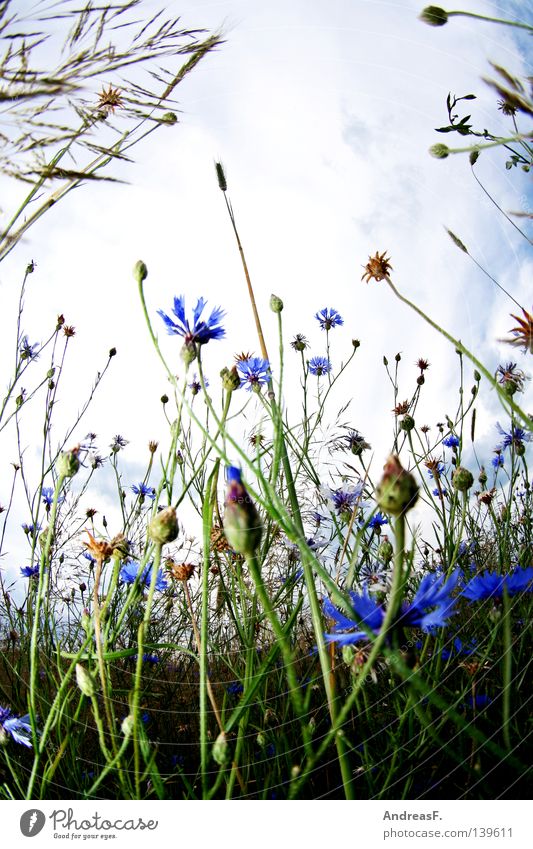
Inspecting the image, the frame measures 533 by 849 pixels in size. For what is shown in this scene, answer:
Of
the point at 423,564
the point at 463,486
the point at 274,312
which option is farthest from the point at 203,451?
the point at 423,564

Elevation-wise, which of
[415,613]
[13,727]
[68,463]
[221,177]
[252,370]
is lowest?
[13,727]

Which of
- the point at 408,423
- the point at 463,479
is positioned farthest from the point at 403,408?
the point at 463,479

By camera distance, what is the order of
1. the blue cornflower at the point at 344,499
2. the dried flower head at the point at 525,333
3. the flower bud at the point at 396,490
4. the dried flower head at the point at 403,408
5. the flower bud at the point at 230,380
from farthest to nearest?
the dried flower head at the point at 403,408, the blue cornflower at the point at 344,499, the flower bud at the point at 230,380, the dried flower head at the point at 525,333, the flower bud at the point at 396,490

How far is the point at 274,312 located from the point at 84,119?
8.4 inches

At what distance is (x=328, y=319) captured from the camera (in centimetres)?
81

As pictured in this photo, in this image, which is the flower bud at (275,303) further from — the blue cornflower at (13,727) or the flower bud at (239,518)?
the blue cornflower at (13,727)

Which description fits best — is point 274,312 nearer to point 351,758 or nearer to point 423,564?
point 351,758

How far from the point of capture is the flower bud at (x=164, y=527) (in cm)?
31

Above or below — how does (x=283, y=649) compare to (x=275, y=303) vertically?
below

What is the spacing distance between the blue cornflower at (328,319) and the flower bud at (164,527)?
55 centimetres

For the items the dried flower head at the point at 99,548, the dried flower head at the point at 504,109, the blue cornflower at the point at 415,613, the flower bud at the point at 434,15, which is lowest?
the blue cornflower at the point at 415,613

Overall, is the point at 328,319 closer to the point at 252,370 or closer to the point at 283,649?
the point at 252,370

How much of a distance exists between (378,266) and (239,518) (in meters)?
0.27

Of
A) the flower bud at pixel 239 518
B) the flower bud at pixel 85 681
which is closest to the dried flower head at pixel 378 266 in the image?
the flower bud at pixel 239 518
